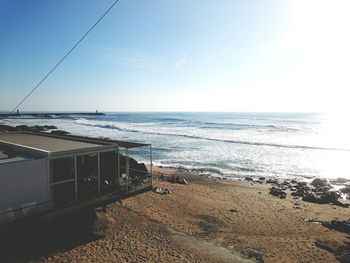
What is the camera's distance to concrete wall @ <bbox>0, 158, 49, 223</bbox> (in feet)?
30.6

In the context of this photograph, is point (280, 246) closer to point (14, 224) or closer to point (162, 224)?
point (162, 224)

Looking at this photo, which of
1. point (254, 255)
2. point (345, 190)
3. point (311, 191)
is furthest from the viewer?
point (345, 190)

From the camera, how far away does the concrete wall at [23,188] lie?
367 inches

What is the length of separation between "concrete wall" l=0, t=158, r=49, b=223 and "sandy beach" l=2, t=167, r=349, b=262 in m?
1.36

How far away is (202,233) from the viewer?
44.1 feet

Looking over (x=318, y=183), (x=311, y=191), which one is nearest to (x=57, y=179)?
(x=311, y=191)

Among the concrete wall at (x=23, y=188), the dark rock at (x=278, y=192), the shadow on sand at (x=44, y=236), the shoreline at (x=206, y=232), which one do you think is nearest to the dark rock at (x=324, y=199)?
the shoreline at (x=206, y=232)

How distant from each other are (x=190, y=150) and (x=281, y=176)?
14945 mm

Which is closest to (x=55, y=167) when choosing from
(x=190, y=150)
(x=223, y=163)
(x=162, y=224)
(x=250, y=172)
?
(x=162, y=224)

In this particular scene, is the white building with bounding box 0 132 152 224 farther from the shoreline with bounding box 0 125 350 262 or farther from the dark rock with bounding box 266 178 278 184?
the dark rock with bounding box 266 178 278 184

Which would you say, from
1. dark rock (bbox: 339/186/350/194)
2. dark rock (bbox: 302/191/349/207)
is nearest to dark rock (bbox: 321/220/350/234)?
dark rock (bbox: 302/191/349/207)

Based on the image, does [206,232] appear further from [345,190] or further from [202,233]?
[345,190]

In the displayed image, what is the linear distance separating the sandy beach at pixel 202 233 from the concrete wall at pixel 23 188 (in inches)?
53.7

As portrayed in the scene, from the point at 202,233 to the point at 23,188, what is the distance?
7.68 meters
